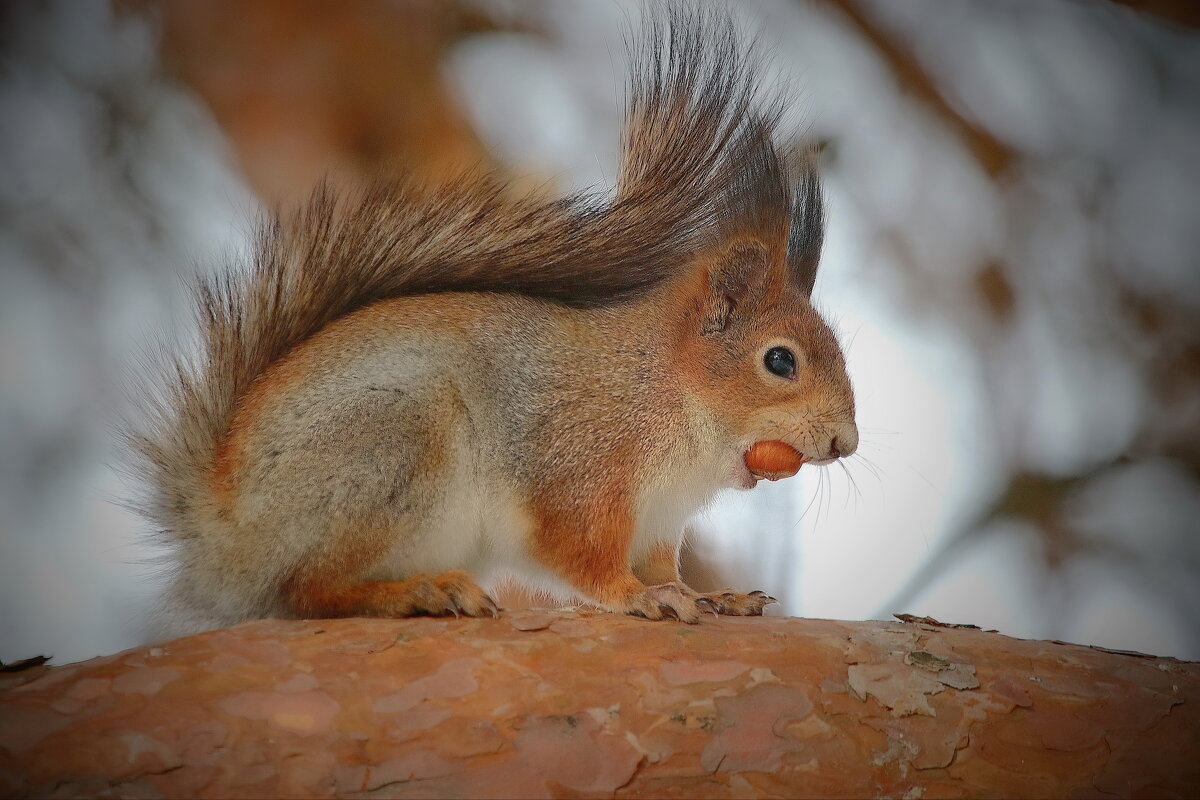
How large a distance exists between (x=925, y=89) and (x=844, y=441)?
3.28 feet

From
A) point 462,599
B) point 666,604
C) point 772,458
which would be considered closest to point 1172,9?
point 772,458

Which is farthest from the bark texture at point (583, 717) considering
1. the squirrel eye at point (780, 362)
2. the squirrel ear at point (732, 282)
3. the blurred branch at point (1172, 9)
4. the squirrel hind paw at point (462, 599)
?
the blurred branch at point (1172, 9)

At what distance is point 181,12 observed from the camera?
199 cm

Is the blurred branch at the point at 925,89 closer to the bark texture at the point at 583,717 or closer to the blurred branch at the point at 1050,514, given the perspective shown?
the blurred branch at the point at 1050,514

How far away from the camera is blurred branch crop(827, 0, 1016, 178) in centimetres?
231

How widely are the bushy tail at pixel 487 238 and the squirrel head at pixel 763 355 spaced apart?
0.09 metres

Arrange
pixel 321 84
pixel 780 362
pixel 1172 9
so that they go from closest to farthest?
pixel 780 362
pixel 321 84
pixel 1172 9

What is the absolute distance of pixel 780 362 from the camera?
1966 mm

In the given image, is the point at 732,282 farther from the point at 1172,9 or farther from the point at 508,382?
the point at 1172,9

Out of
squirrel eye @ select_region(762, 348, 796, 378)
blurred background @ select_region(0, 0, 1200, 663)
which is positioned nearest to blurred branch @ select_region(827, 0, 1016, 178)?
blurred background @ select_region(0, 0, 1200, 663)

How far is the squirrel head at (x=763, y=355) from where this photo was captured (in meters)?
1.92

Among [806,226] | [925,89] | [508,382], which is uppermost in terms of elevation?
[925,89]

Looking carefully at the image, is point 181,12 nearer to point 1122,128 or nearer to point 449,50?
point 449,50

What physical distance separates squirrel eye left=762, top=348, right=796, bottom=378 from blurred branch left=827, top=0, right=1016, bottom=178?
85 cm
